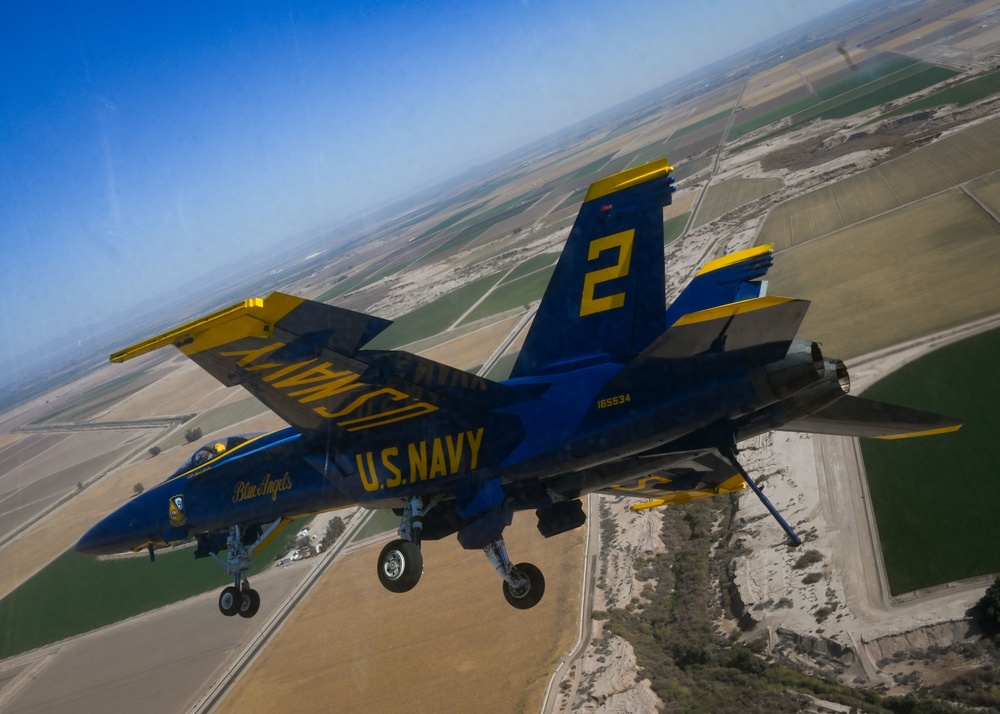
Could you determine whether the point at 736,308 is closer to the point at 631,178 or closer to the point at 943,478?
the point at 631,178

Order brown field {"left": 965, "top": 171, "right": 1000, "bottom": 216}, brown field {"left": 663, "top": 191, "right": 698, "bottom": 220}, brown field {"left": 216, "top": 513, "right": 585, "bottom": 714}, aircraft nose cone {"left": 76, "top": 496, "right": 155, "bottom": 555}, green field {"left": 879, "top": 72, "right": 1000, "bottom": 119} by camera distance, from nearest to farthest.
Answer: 1. aircraft nose cone {"left": 76, "top": 496, "right": 155, "bottom": 555}
2. brown field {"left": 216, "top": 513, "right": 585, "bottom": 714}
3. brown field {"left": 965, "top": 171, "right": 1000, "bottom": 216}
4. brown field {"left": 663, "top": 191, "right": 698, "bottom": 220}
5. green field {"left": 879, "top": 72, "right": 1000, "bottom": 119}

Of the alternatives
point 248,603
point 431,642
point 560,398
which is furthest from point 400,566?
point 431,642

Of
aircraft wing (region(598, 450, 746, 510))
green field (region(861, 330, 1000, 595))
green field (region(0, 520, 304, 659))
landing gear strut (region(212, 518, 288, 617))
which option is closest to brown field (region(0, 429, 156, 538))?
green field (region(0, 520, 304, 659))

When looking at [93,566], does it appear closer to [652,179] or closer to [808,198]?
[652,179]

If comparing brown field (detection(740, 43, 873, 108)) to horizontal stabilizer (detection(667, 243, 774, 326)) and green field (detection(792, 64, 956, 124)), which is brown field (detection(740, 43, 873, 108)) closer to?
green field (detection(792, 64, 956, 124))

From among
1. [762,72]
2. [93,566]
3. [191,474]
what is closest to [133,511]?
[191,474]

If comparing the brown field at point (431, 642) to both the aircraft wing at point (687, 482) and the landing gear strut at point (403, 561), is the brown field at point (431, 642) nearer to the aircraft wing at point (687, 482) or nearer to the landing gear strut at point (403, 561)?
the aircraft wing at point (687, 482)
